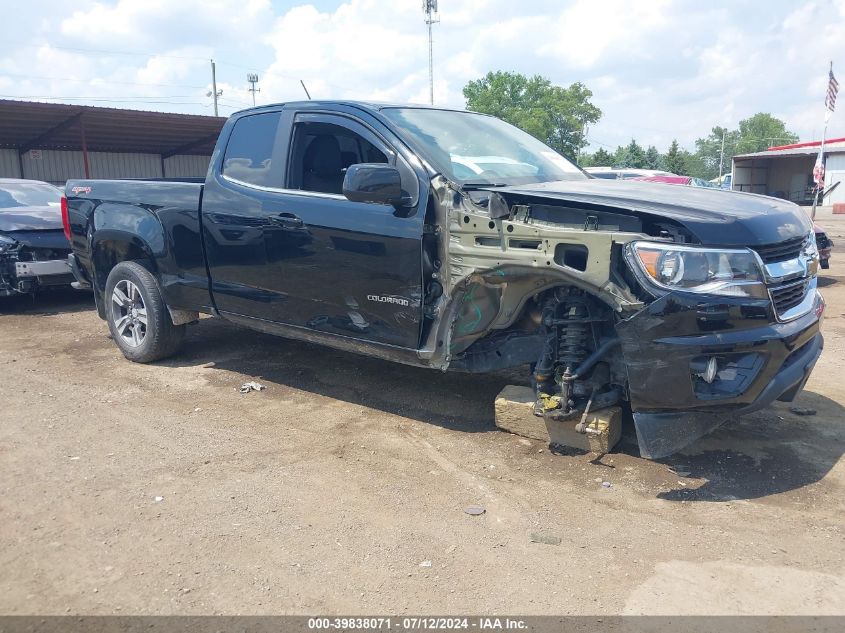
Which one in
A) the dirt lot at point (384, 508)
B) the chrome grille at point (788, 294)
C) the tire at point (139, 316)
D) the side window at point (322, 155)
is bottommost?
the dirt lot at point (384, 508)

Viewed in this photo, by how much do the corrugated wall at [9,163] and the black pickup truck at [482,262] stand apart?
1776 centimetres

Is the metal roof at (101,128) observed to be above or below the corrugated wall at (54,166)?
above

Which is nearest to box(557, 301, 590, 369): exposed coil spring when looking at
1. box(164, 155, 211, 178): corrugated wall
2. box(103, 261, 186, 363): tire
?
box(103, 261, 186, 363): tire

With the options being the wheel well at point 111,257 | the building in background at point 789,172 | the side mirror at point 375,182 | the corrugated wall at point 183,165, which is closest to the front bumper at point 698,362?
the side mirror at point 375,182

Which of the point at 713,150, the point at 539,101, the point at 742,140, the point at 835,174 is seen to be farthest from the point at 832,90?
the point at 713,150

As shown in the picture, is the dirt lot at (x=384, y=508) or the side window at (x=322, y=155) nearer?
the dirt lot at (x=384, y=508)

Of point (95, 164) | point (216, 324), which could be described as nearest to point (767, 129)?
point (95, 164)

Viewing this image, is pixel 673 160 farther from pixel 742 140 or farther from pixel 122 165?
pixel 742 140

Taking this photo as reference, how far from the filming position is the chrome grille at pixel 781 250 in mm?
3500

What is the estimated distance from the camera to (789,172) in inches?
1458

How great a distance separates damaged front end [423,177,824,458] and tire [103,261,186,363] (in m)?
2.70

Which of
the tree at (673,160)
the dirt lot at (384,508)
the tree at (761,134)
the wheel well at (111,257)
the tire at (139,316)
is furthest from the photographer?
the tree at (761,134)

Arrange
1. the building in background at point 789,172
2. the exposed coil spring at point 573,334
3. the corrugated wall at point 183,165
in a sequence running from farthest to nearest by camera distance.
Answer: the building in background at point 789,172, the corrugated wall at point 183,165, the exposed coil spring at point 573,334

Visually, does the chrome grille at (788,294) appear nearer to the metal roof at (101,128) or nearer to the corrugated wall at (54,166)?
the metal roof at (101,128)
